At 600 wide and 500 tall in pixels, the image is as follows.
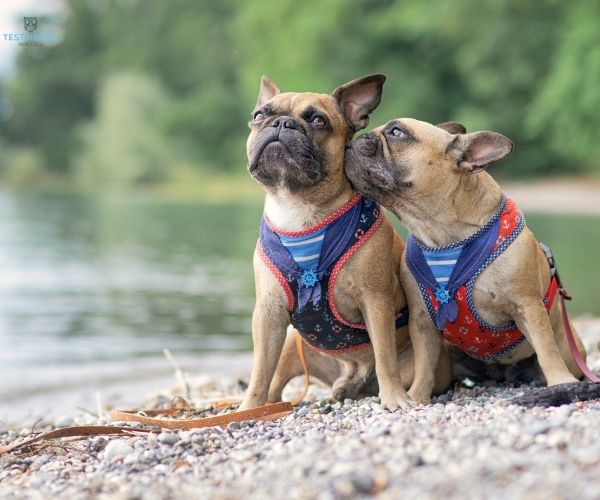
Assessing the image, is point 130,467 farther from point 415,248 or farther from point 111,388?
point 111,388

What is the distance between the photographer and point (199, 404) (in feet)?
21.1

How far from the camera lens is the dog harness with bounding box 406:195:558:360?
16.6ft

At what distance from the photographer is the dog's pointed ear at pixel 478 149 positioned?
16.6ft

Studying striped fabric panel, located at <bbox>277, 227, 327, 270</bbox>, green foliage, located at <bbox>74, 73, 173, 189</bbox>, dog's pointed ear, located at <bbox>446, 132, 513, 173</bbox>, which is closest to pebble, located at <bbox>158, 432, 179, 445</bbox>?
striped fabric panel, located at <bbox>277, 227, 327, 270</bbox>

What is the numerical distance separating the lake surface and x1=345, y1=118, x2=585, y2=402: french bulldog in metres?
4.61

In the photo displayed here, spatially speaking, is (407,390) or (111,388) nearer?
(407,390)

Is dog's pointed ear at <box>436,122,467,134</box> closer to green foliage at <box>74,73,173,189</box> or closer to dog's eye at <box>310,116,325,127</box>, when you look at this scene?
dog's eye at <box>310,116,325,127</box>

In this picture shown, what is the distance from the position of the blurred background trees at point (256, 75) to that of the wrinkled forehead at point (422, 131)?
18.5 m

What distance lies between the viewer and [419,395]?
5.29m

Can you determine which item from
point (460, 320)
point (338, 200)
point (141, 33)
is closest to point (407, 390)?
point (460, 320)

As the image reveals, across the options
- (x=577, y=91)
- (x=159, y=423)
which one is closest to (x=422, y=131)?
(x=159, y=423)

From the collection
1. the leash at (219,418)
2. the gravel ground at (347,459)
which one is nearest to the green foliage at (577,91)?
the leash at (219,418)

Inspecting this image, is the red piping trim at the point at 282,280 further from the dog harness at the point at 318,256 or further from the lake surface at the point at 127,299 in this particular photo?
the lake surface at the point at 127,299

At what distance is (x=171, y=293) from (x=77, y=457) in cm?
1089
